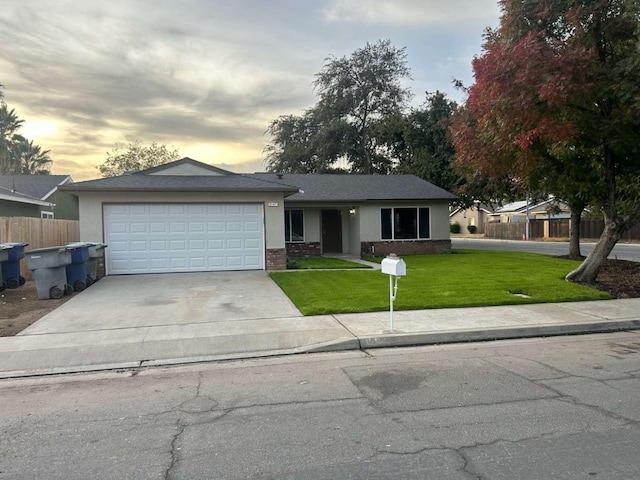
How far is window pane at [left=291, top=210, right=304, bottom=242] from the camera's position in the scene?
22.2 metres

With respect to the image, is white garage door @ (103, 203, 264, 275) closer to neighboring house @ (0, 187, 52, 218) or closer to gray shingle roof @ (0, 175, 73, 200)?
Answer: neighboring house @ (0, 187, 52, 218)

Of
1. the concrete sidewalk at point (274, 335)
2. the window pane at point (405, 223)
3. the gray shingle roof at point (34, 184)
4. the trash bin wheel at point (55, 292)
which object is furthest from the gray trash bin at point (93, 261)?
the window pane at point (405, 223)

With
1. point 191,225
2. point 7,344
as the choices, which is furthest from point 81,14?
point 7,344

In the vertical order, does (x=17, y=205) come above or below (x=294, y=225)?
above

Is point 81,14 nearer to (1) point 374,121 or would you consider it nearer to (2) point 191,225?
(2) point 191,225

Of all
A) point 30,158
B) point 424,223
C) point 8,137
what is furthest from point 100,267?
point 30,158

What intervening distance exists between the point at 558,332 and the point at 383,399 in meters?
4.42

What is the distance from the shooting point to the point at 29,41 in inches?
527

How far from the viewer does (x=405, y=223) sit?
75.3 ft

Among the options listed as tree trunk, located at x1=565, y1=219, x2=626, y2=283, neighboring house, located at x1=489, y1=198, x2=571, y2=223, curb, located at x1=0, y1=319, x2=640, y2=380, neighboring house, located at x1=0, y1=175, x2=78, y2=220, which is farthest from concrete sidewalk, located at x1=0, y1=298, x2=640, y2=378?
neighboring house, located at x1=489, y1=198, x2=571, y2=223

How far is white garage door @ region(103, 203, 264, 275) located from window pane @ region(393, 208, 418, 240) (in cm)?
855

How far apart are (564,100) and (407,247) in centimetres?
1327

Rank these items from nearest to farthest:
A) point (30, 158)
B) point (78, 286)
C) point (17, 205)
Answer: point (78, 286), point (17, 205), point (30, 158)

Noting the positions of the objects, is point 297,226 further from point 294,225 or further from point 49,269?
point 49,269
